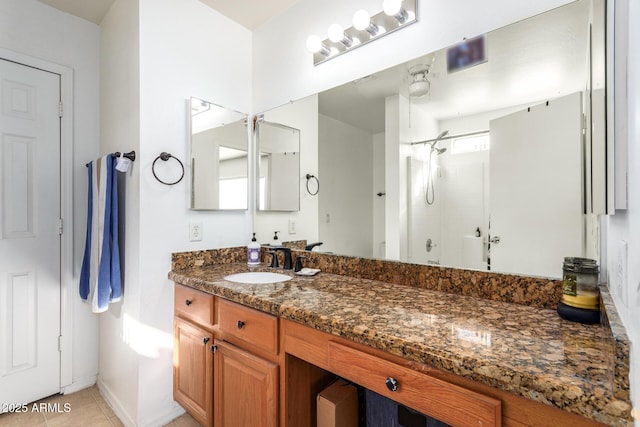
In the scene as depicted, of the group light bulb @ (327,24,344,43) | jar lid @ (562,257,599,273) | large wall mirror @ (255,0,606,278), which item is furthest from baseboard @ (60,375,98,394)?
jar lid @ (562,257,599,273)

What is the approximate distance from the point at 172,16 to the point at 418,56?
1.48 m

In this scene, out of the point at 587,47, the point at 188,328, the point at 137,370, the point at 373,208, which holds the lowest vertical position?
the point at 137,370

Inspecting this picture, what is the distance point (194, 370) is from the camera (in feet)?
5.14

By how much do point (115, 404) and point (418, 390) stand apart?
1.99m

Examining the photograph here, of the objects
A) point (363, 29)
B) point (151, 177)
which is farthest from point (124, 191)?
point (363, 29)

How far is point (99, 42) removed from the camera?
218 centimetres

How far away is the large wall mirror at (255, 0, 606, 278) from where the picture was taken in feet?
3.35

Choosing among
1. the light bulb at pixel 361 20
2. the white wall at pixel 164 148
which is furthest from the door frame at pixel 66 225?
the light bulb at pixel 361 20

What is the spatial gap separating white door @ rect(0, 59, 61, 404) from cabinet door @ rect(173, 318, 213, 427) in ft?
3.33

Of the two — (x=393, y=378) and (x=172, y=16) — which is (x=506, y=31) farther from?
(x=172, y=16)

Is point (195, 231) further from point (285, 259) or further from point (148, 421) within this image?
point (148, 421)

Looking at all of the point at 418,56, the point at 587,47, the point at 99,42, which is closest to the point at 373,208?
the point at 418,56

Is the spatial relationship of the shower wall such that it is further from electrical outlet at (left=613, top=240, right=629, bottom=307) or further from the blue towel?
the blue towel

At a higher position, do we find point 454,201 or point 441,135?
point 441,135
